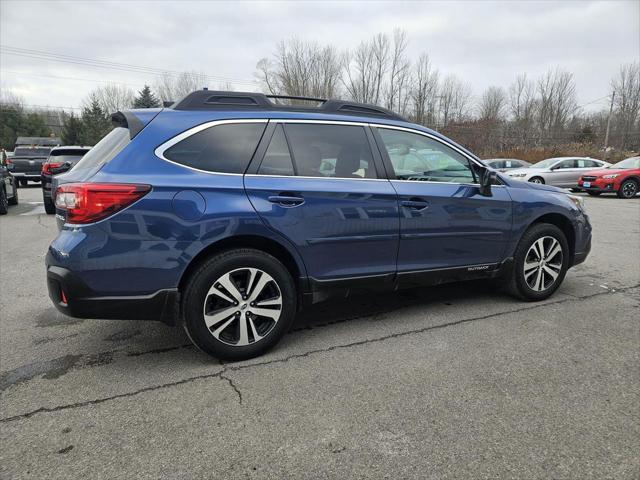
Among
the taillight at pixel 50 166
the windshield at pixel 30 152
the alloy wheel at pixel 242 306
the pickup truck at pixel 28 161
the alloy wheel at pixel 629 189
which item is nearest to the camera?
the alloy wheel at pixel 242 306

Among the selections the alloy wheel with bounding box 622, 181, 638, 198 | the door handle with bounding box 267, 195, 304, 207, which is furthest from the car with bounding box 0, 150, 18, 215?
the alloy wheel with bounding box 622, 181, 638, 198

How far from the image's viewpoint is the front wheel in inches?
655

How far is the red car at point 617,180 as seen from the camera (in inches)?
652

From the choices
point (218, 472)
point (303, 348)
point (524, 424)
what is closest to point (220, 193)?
point (303, 348)

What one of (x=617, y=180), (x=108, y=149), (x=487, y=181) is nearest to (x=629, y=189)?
(x=617, y=180)

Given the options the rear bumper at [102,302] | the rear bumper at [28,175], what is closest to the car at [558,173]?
the rear bumper at [102,302]

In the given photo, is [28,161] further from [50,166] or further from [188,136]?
[188,136]

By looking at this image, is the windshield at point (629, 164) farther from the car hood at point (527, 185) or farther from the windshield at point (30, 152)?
the windshield at point (30, 152)

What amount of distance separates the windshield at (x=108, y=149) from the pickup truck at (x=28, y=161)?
20.5 meters

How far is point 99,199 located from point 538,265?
12.9 ft

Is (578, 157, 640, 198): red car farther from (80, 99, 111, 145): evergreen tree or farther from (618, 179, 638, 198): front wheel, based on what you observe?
(80, 99, 111, 145): evergreen tree

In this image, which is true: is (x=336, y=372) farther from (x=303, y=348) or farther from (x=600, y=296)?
(x=600, y=296)

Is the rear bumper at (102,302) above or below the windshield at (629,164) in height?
below

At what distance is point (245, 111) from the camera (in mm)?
3184
